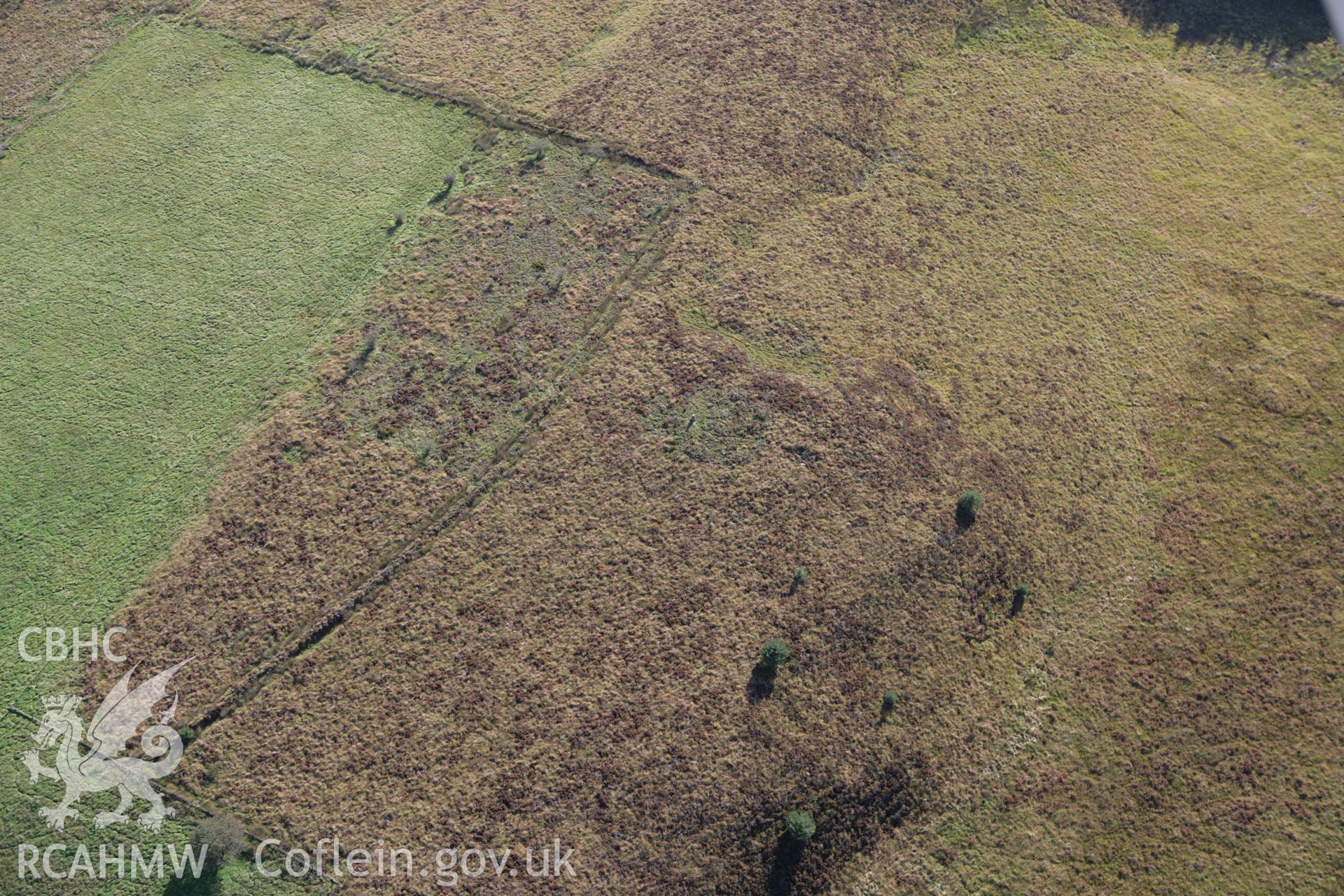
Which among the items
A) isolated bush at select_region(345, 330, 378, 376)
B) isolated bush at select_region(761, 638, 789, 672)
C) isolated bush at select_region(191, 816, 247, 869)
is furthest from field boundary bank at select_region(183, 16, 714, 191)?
isolated bush at select_region(191, 816, 247, 869)

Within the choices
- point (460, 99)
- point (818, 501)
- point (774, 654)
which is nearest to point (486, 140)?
point (460, 99)

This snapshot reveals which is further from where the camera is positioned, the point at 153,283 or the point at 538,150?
the point at 538,150

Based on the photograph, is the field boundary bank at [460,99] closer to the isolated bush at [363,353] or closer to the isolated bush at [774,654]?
the isolated bush at [363,353]

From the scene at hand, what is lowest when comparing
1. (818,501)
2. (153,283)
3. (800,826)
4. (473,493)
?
(800,826)

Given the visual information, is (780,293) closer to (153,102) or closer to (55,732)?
(55,732)

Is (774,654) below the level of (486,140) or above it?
below

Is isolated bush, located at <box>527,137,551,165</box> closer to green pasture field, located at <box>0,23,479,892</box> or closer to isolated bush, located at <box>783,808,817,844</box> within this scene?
green pasture field, located at <box>0,23,479,892</box>

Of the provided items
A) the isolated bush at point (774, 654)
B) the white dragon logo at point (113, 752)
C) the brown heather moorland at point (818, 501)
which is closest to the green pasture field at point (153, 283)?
the white dragon logo at point (113, 752)

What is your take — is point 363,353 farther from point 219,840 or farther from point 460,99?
point 219,840
